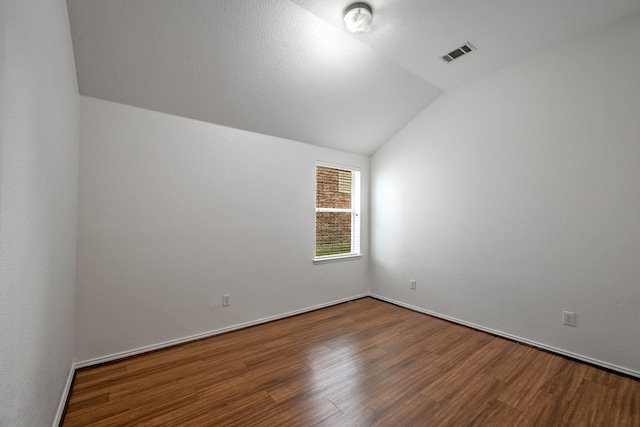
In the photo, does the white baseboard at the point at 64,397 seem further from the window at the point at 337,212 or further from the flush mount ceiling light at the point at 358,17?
the flush mount ceiling light at the point at 358,17

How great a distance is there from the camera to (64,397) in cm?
175

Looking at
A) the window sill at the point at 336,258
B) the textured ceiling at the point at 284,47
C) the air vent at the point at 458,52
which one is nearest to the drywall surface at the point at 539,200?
the textured ceiling at the point at 284,47

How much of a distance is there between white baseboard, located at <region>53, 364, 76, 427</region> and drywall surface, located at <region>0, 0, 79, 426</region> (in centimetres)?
6

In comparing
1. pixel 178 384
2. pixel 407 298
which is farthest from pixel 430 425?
pixel 407 298

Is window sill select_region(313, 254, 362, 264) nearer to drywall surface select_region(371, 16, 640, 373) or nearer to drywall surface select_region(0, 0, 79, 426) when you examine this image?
drywall surface select_region(371, 16, 640, 373)

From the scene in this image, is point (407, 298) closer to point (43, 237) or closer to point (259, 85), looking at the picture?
point (259, 85)

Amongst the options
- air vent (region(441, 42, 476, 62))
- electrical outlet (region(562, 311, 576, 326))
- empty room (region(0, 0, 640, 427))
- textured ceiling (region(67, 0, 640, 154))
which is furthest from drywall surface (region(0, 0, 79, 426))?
electrical outlet (region(562, 311, 576, 326))

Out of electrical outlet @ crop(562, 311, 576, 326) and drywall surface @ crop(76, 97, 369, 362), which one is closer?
drywall surface @ crop(76, 97, 369, 362)

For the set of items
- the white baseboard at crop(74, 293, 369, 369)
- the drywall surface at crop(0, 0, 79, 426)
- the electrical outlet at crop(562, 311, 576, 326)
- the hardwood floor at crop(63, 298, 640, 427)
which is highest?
the drywall surface at crop(0, 0, 79, 426)

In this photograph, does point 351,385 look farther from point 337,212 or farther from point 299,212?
point 337,212

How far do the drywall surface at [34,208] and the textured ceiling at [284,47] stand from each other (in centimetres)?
36

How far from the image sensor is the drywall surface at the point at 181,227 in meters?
2.24

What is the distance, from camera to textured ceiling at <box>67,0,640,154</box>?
194cm

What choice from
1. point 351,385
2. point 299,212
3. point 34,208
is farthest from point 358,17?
point 351,385
